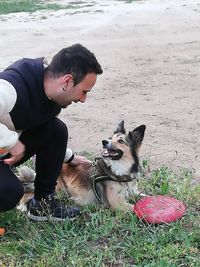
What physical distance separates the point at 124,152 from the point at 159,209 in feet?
2.10

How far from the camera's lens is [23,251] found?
3357mm

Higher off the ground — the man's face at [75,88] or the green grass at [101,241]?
the man's face at [75,88]

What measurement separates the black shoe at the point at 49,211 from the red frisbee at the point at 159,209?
463mm

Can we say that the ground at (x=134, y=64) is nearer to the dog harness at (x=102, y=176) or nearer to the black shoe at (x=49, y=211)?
the dog harness at (x=102, y=176)

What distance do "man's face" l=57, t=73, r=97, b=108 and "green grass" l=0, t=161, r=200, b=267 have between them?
90cm

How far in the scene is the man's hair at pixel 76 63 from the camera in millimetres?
3156

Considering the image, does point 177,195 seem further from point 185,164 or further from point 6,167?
point 6,167

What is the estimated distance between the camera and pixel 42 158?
3662mm

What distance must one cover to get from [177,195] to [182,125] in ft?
6.36

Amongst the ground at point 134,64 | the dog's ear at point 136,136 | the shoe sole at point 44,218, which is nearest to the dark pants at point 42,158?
the shoe sole at point 44,218

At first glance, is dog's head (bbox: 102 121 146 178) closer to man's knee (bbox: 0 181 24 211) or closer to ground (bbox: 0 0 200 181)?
ground (bbox: 0 0 200 181)

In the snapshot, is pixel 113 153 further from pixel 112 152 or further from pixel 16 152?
pixel 16 152

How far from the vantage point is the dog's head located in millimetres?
4109

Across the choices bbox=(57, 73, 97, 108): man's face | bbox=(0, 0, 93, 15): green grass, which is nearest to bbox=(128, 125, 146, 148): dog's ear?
bbox=(57, 73, 97, 108): man's face
